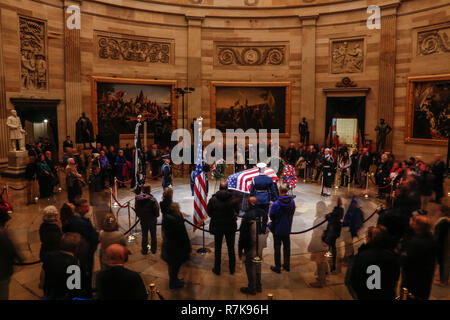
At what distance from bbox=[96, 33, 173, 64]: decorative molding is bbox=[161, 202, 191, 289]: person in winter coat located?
1648 cm

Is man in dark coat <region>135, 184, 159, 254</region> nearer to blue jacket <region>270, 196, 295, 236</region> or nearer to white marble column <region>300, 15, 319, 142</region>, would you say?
blue jacket <region>270, 196, 295, 236</region>

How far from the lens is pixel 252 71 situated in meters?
23.0

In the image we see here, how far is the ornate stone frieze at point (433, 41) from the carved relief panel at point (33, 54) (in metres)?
18.7

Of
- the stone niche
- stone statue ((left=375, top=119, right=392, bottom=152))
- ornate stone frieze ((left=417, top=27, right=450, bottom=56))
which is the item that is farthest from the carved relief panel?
ornate stone frieze ((left=417, top=27, right=450, bottom=56))

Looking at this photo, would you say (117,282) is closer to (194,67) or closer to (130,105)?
(130,105)

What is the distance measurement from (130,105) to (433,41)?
16.2 meters

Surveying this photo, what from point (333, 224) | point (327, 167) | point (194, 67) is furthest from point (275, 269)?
point (194, 67)

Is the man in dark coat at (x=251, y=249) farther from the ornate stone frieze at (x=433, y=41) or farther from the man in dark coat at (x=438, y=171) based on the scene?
the ornate stone frieze at (x=433, y=41)

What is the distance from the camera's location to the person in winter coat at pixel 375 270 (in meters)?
4.66

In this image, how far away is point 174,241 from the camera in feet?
21.4

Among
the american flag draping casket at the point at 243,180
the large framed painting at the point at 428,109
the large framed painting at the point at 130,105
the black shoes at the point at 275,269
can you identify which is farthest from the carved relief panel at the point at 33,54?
the large framed painting at the point at 428,109

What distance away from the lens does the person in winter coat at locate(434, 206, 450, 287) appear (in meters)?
6.36
